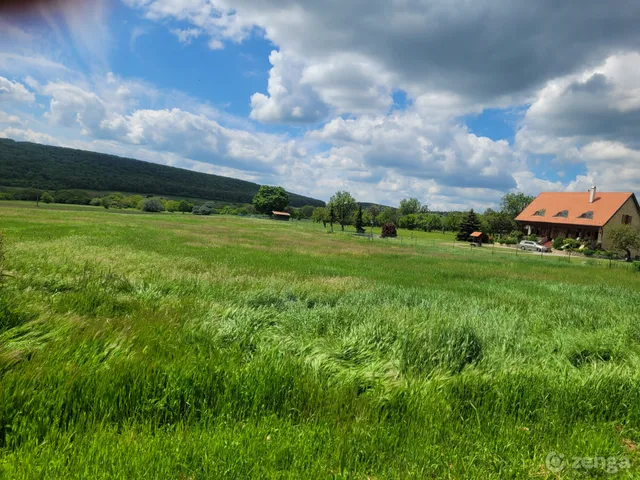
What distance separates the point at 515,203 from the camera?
12912cm

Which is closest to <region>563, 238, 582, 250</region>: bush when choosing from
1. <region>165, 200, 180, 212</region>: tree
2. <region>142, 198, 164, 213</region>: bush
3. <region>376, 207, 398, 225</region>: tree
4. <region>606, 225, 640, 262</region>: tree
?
<region>606, 225, 640, 262</region>: tree

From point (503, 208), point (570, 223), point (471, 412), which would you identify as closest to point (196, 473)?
point (471, 412)

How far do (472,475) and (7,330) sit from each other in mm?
6803

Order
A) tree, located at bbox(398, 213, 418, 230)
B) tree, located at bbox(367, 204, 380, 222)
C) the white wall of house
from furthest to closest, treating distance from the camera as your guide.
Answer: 1. tree, located at bbox(367, 204, 380, 222)
2. tree, located at bbox(398, 213, 418, 230)
3. the white wall of house

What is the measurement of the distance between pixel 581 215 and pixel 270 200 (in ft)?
404

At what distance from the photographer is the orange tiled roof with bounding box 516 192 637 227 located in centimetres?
6855

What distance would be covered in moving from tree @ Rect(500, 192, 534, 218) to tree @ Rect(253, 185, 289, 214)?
99.9 m

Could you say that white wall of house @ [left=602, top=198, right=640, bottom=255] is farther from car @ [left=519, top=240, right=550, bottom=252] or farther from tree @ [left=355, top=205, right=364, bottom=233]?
tree @ [left=355, top=205, right=364, bottom=233]

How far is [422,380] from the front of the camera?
5.58 meters

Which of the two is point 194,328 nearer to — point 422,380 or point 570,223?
point 422,380

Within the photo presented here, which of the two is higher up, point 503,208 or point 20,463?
point 503,208

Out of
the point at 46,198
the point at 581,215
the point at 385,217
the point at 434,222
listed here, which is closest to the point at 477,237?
the point at 581,215

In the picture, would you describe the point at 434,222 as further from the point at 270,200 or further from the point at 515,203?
the point at 270,200

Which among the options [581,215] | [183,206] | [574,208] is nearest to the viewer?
[581,215]
